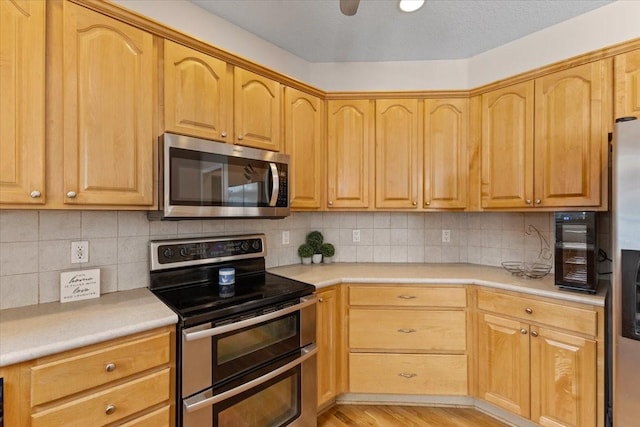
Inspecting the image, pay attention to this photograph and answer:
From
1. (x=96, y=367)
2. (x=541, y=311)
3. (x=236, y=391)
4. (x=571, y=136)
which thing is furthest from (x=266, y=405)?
(x=571, y=136)

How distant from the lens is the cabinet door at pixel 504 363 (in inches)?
75.4

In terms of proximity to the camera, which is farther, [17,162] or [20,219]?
[20,219]

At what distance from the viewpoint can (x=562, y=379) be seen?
1.77 m

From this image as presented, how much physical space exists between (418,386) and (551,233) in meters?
1.45

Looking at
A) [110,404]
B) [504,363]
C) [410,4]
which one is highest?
[410,4]

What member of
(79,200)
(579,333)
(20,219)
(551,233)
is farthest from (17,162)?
(551,233)

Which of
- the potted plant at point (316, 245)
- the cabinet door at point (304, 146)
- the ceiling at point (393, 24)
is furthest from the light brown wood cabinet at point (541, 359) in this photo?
the ceiling at point (393, 24)

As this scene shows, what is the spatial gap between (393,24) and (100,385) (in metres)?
2.53

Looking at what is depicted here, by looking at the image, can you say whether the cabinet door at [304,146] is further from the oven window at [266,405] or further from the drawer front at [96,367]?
the drawer front at [96,367]

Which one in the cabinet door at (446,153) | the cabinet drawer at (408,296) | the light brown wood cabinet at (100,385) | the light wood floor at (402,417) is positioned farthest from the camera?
the cabinet door at (446,153)

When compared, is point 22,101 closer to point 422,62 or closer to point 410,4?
point 410,4

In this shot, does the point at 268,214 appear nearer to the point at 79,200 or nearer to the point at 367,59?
the point at 79,200

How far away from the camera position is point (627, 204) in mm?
1414

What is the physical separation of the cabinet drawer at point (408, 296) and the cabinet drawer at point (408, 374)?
361mm
